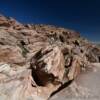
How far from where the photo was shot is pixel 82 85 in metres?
21.2

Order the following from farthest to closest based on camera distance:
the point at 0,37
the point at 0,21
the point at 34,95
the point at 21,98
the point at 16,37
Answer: the point at 0,21, the point at 16,37, the point at 0,37, the point at 34,95, the point at 21,98

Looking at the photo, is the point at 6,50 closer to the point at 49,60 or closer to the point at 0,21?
the point at 49,60

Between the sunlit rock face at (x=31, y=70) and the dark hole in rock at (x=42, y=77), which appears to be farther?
the dark hole in rock at (x=42, y=77)

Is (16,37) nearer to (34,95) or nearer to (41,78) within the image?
(41,78)

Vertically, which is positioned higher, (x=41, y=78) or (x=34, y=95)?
(x=41, y=78)

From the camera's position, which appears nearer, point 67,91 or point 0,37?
point 67,91

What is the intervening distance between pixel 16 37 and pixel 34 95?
40.7ft

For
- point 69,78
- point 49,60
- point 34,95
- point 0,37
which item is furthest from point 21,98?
point 0,37

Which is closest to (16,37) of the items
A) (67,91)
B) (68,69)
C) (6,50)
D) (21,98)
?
(6,50)

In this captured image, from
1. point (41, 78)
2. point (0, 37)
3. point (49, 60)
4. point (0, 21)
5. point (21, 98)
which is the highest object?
point (0, 21)

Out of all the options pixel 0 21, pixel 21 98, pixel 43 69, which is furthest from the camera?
pixel 0 21

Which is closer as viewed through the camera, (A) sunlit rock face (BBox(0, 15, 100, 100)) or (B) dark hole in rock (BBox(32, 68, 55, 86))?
(A) sunlit rock face (BBox(0, 15, 100, 100))

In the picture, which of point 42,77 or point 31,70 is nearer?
point 42,77

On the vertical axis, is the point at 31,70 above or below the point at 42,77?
above
